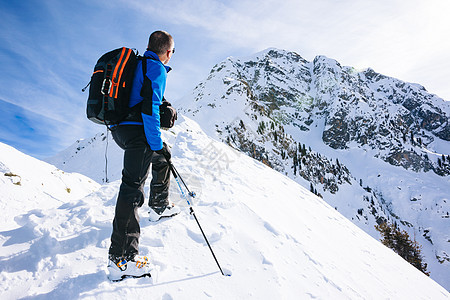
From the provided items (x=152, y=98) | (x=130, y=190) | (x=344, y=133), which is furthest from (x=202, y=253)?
(x=344, y=133)

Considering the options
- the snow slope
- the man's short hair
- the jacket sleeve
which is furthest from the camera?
the man's short hair

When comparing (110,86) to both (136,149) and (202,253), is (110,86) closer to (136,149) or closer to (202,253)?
(136,149)

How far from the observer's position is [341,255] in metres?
5.17

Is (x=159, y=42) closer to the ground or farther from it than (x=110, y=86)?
farther from it

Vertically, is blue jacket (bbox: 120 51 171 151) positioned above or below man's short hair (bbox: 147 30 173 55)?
below

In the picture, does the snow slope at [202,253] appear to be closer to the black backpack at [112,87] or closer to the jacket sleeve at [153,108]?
the jacket sleeve at [153,108]

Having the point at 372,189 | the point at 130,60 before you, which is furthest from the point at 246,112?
the point at 372,189

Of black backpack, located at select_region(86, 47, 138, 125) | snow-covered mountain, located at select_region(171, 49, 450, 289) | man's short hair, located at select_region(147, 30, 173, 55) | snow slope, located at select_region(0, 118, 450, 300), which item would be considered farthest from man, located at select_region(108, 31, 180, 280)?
snow-covered mountain, located at select_region(171, 49, 450, 289)

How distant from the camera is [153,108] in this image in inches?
105

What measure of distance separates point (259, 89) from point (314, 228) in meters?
131

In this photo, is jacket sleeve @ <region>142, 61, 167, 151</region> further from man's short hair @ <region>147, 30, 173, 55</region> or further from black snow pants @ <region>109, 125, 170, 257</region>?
man's short hair @ <region>147, 30, 173, 55</region>

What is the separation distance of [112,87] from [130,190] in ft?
4.56

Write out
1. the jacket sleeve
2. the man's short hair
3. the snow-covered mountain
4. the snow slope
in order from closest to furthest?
the snow slope → the jacket sleeve → the man's short hair → the snow-covered mountain

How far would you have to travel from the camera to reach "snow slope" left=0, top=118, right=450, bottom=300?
2549mm
